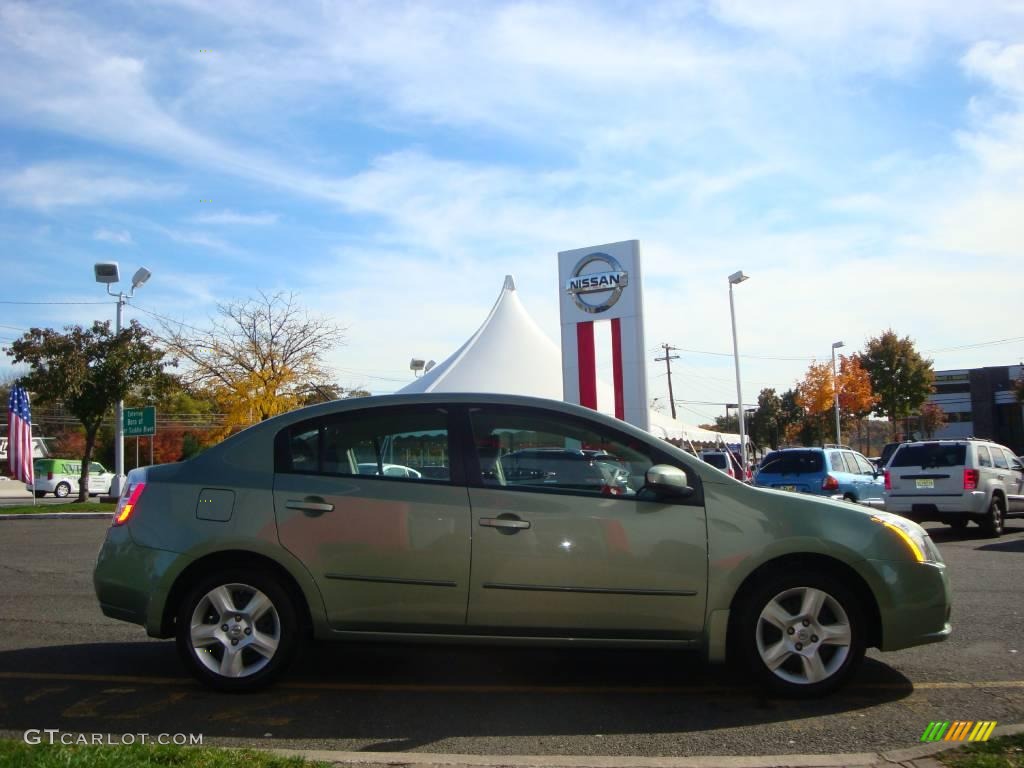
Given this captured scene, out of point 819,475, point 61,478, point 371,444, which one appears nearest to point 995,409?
point 819,475

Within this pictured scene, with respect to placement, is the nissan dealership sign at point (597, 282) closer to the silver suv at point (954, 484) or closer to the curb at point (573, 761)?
the silver suv at point (954, 484)

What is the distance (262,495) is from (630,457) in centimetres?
210

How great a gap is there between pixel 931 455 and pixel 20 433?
74.3ft

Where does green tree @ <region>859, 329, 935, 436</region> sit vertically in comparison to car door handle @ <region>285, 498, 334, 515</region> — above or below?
above

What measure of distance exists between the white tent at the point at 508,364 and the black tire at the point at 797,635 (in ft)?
69.1

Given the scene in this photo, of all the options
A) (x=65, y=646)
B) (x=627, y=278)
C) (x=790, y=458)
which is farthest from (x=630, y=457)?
(x=627, y=278)

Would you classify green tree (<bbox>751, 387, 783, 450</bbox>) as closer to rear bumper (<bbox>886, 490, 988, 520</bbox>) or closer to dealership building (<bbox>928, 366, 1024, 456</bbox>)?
dealership building (<bbox>928, 366, 1024, 456</bbox>)

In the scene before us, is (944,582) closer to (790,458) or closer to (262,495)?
(262,495)

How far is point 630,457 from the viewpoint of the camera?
5.26 metres

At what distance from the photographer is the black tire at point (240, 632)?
511 centimetres

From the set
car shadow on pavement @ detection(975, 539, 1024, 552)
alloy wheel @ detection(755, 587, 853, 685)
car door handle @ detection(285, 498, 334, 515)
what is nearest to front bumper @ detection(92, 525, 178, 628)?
car door handle @ detection(285, 498, 334, 515)

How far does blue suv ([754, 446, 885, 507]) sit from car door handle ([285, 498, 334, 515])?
498 inches

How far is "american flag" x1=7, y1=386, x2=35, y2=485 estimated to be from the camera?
24656mm

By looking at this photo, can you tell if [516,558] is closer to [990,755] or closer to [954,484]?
[990,755]
